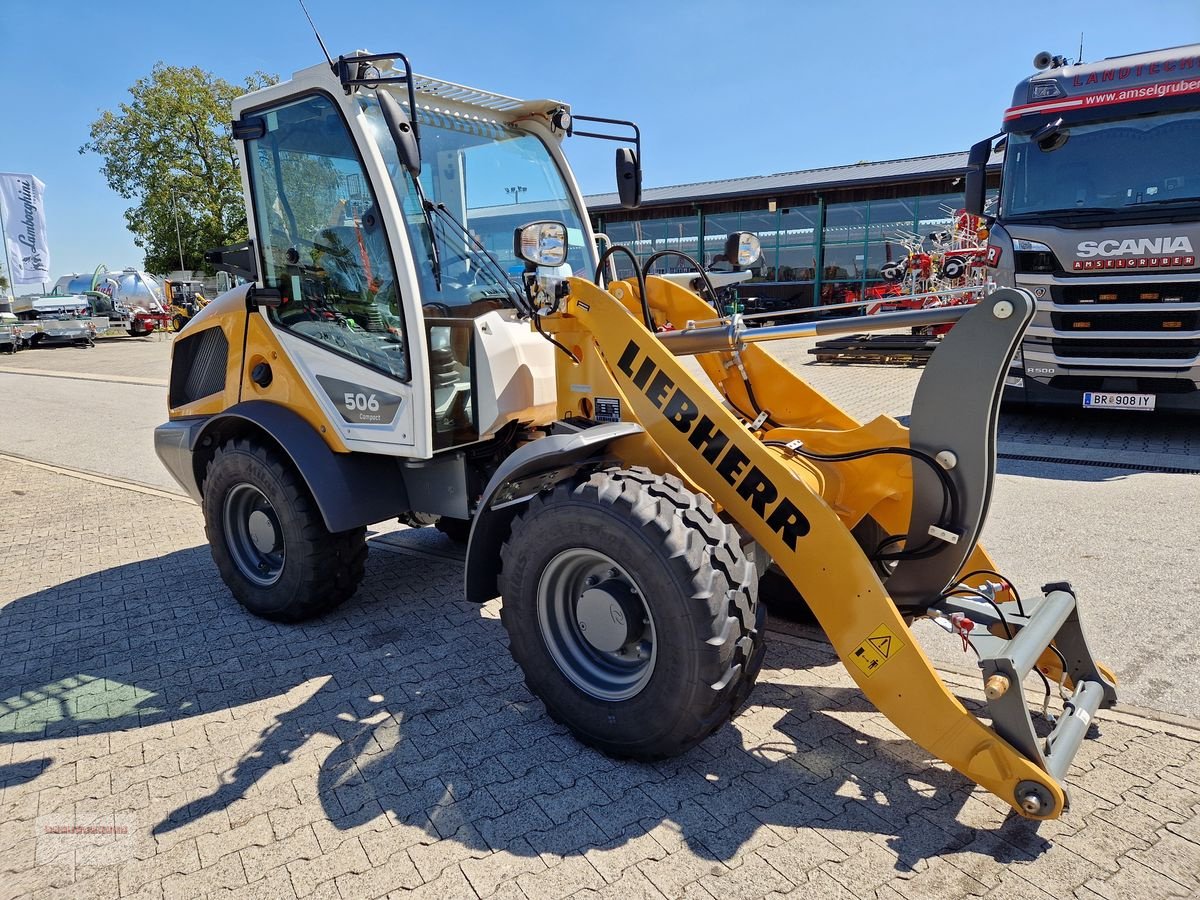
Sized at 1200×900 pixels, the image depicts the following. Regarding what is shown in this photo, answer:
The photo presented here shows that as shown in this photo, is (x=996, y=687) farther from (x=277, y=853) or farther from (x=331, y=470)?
(x=331, y=470)

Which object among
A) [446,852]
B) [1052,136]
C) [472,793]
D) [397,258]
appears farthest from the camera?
[1052,136]

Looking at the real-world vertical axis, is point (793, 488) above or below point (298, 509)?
above

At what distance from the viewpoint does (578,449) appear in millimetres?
2982

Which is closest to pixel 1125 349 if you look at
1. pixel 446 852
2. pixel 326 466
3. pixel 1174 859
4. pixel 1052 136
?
pixel 1052 136

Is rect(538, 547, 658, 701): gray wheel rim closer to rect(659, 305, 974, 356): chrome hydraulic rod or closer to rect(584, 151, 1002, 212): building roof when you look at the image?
rect(659, 305, 974, 356): chrome hydraulic rod

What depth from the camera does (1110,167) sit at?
308 inches

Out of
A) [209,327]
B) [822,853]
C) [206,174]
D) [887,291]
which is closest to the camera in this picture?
[822,853]

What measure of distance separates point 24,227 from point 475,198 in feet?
112

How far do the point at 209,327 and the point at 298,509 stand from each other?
1.40 metres

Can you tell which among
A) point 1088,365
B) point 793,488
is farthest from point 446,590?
point 1088,365

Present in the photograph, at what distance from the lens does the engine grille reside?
4.55 metres

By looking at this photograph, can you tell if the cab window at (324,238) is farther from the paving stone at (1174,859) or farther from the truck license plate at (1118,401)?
the truck license plate at (1118,401)

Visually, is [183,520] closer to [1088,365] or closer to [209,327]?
[209,327]

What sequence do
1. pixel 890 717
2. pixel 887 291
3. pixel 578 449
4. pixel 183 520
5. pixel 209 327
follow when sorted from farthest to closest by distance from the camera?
pixel 887 291 → pixel 183 520 → pixel 209 327 → pixel 578 449 → pixel 890 717
